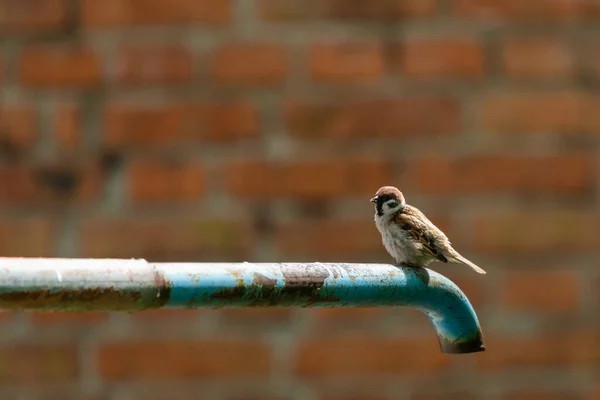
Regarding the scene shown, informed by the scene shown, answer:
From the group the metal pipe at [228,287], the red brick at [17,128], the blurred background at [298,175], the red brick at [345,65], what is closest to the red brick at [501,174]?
the blurred background at [298,175]

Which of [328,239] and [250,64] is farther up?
[250,64]

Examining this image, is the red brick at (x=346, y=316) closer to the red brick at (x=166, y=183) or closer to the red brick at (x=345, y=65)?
the red brick at (x=166, y=183)

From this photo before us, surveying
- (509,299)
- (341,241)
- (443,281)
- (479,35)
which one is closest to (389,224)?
(341,241)

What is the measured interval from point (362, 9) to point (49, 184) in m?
0.78

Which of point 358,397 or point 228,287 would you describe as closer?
point 228,287

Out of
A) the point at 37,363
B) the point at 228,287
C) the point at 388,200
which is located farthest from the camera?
the point at 37,363

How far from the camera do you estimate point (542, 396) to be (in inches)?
90.0

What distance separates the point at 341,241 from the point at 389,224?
0.13 metres

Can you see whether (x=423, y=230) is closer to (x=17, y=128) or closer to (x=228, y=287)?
(x=17, y=128)

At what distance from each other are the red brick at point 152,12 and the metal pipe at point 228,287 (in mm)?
1265

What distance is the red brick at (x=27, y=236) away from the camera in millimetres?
2264

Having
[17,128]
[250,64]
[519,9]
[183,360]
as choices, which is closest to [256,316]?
[183,360]

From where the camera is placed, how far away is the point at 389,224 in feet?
7.27

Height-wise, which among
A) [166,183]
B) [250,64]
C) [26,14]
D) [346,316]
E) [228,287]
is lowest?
[228,287]
